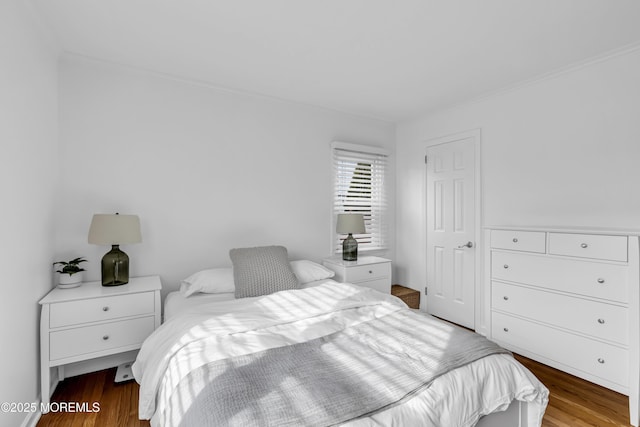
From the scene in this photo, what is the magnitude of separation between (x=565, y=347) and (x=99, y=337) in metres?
3.34

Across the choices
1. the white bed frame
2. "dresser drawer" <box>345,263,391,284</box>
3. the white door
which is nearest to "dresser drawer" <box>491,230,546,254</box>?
the white door

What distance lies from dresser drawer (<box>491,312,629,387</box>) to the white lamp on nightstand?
1.45m

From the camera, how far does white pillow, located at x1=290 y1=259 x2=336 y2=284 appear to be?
2.83 meters

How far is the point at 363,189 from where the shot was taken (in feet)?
12.8

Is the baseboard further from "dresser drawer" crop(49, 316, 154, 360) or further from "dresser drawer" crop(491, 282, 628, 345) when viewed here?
"dresser drawer" crop(491, 282, 628, 345)

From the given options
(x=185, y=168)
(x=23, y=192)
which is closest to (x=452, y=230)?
(x=185, y=168)

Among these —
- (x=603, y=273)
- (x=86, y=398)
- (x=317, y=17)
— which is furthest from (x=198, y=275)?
(x=603, y=273)

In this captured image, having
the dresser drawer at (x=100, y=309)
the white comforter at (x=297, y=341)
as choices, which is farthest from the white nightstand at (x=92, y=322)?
the white comforter at (x=297, y=341)

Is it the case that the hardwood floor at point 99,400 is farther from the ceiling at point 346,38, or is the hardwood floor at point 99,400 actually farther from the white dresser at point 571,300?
the white dresser at point 571,300

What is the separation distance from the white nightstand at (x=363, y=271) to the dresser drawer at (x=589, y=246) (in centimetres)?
154

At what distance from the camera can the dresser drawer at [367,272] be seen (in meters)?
3.19

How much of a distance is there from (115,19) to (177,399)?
87.1 inches

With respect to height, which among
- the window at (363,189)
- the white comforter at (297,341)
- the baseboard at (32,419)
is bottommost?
the baseboard at (32,419)

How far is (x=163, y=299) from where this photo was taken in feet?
8.76
